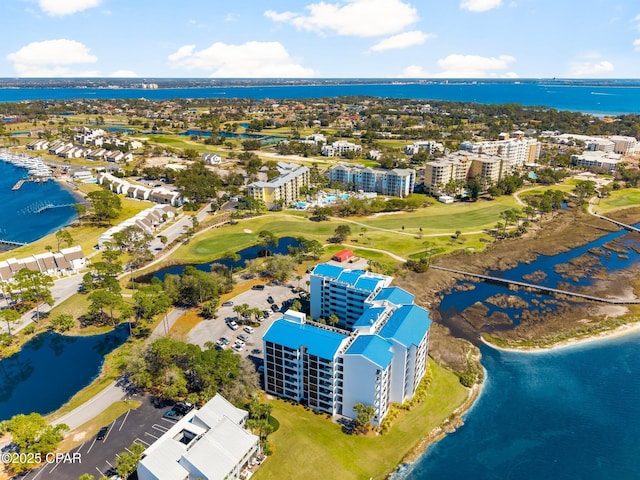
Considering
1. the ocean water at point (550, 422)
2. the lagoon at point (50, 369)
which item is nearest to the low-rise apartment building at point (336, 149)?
the lagoon at point (50, 369)

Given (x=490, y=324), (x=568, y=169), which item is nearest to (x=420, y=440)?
(x=490, y=324)

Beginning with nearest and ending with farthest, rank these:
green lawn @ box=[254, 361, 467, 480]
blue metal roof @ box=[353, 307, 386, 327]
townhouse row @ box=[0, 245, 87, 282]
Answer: green lawn @ box=[254, 361, 467, 480] < blue metal roof @ box=[353, 307, 386, 327] < townhouse row @ box=[0, 245, 87, 282]

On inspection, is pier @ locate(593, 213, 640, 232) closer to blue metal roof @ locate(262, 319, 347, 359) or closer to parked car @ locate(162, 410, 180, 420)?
blue metal roof @ locate(262, 319, 347, 359)

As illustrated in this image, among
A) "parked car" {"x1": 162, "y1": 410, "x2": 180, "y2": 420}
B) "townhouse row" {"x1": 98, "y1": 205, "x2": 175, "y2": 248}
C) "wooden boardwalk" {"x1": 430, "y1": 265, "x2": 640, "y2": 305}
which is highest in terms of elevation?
"townhouse row" {"x1": 98, "y1": 205, "x2": 175, "y2": 248}

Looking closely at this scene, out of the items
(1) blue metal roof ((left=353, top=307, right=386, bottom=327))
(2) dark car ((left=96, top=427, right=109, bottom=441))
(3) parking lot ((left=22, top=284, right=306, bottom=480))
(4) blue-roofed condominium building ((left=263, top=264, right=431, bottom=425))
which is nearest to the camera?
(3) parking lot ((left=22, top=284, right=306, bottom=480))

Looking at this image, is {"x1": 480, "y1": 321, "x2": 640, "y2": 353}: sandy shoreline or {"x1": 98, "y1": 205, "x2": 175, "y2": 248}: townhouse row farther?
{"x1": 98, "y1": 205, "x2": 175, "y2": 248}: townhouse row

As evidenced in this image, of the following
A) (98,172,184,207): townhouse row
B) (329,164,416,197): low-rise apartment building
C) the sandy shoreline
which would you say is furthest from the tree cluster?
(329,164,416,197): low-rise apartment building

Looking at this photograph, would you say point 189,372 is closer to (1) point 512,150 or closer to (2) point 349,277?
(2) point 349,277

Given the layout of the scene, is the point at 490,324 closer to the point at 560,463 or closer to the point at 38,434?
the point at 560,463

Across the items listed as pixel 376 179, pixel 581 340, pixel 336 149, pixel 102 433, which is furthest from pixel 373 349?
pixel 336 149
